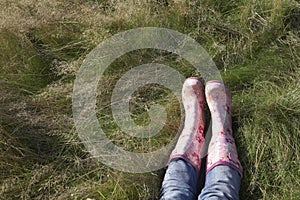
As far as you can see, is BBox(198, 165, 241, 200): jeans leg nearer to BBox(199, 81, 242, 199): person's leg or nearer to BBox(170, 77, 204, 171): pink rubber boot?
BBox(199, 81, 242, 199): person's leg

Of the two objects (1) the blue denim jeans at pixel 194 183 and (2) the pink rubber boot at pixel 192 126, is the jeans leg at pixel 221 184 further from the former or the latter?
(2) the pink rubber boot at pixel 192 126

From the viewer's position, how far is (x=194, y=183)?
1629 millimetres

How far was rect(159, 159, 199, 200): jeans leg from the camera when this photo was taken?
Result: 1547 millimetres

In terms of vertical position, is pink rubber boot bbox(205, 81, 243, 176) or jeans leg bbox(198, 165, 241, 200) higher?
pink rubber boot bbox(205, 81, 243, 176)

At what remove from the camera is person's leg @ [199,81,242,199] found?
1534mm

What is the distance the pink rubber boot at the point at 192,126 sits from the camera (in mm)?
1700

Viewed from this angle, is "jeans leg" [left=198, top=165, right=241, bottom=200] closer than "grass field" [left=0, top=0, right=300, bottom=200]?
Yes

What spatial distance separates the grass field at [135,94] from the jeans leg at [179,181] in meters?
0.06

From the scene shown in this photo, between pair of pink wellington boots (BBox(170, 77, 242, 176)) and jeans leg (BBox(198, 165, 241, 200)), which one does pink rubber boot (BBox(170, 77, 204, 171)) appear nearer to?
pair of pink wellington boots (BBox(170, 77, 242, 176))

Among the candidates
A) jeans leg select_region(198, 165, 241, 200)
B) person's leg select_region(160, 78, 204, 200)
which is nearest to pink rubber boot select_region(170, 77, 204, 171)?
person's leg select_region(160, 78, 204, 200)

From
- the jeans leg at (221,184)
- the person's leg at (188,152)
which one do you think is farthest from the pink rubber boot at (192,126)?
the jeans leg at (221,184)

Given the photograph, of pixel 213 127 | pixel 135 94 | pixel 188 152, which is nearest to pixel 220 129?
pixel 213 127

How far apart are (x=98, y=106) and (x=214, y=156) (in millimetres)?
570

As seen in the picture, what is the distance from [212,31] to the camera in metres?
2.13
